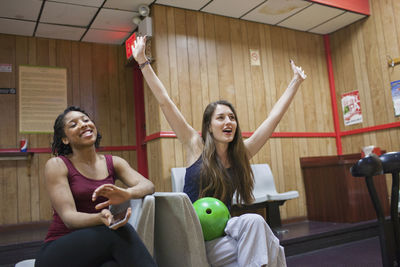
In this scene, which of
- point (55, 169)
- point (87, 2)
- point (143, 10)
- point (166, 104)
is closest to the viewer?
point (55, 169)

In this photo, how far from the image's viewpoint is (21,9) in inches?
155

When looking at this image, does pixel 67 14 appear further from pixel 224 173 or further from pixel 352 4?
pixel 352 4

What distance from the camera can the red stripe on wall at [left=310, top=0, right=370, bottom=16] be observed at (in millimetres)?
4504

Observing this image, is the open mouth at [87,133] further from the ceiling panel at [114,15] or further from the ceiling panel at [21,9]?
the ceiling panel at [21,9]

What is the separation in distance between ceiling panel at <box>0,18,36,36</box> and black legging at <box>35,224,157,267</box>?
11.9 feet

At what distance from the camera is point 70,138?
73.0 inches

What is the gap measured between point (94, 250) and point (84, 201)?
0.32 meters

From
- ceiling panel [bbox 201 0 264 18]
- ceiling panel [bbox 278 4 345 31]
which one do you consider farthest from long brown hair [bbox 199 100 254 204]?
ceiling panel [bbox 278 4 345 31]

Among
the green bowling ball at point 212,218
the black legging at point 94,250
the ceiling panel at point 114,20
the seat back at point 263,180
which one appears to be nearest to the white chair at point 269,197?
the seat back at point 263,180

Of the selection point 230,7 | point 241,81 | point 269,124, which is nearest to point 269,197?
point 269,124

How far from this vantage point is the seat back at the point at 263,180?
4074 millimetres

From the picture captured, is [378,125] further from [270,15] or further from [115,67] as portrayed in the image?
[115,67]

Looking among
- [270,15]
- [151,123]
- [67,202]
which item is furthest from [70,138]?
[270,15]

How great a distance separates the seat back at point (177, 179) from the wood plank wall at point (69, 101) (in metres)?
1.81
